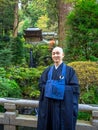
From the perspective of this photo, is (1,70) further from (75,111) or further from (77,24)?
(75,111)

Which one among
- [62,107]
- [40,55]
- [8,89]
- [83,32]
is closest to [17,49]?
[40,55]

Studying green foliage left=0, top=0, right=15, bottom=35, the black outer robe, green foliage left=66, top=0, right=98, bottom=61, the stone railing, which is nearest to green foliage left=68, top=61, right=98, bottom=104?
the stone railing

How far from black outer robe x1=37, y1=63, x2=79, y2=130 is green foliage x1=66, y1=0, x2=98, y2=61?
3.20 meters

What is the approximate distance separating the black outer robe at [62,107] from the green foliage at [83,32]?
320 centimetres

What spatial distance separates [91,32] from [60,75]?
3298 millimetres

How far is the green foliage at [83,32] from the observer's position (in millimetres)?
6754

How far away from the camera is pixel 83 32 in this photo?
6.79m

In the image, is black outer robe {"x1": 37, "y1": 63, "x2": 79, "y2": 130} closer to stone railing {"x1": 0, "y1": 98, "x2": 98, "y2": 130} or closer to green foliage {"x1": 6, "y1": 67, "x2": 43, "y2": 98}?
stone railing {"x1": 0, "y1": 98, "x2": 98, "y2": 130}

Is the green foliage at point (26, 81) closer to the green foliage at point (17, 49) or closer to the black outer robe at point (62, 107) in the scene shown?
the black outer robe at point (62, 107)

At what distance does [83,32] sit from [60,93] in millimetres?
3442

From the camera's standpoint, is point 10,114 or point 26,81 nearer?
point 10,114

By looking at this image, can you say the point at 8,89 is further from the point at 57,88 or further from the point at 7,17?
the point at 7,17

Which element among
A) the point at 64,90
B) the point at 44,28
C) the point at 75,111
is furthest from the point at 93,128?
the point at 44,28

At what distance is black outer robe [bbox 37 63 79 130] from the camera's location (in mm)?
Answer: 3688
